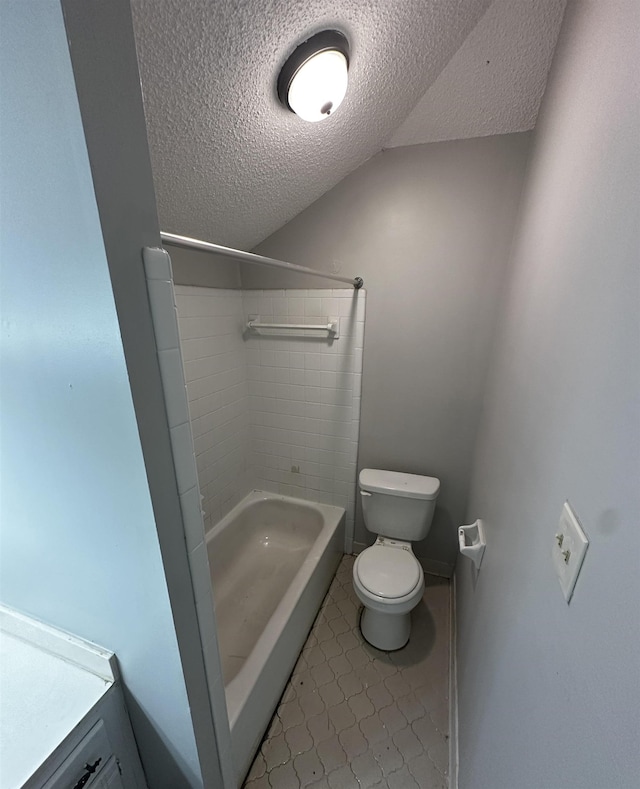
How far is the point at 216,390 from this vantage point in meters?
1.80

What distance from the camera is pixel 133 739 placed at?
33.3 inches

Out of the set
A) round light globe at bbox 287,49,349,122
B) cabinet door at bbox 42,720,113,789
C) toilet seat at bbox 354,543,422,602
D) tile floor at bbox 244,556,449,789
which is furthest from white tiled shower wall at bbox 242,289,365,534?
cabinet door at bbox 42,720,113,789

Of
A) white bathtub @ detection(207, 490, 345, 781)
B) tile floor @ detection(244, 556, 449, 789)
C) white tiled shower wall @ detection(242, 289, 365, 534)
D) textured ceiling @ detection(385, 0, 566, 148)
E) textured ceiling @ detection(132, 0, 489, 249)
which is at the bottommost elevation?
tile floor @ detection(244, 556, 449, 789)

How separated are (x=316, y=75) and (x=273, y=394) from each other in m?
1.48

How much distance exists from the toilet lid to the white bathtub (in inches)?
10.4

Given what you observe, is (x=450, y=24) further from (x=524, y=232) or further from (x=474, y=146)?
(x=524, y=232)

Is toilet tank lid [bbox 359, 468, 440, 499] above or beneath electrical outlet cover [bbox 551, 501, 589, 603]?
beneath

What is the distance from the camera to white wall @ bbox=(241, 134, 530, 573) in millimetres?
1419

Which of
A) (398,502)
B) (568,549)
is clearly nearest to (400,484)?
(398,502)

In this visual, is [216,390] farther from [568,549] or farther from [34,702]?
[568,549]

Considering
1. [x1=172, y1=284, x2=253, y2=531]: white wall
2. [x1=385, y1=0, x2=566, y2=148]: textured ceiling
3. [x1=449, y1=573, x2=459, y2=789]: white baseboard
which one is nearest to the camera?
[x1=385, y1=0, x2=566, y2=148]: textured ceiling

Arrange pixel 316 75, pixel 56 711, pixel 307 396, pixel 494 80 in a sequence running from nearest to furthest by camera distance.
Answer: pixel 56 711 → pixel 316 75 → pixel 494 80 → pixel 307 396

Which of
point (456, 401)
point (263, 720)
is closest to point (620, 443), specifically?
point (456, 401)

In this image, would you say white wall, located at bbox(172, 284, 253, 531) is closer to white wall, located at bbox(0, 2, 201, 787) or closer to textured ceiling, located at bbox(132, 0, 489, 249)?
textured ceiling, located at bbox(132, 0, 489, 249)
